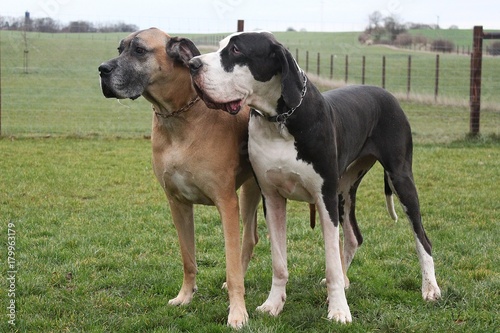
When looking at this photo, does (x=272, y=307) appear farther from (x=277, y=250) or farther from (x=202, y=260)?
(x=202, y=260)

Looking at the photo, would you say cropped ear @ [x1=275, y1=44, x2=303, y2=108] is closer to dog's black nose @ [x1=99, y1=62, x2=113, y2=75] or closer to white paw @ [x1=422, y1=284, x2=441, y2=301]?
dog's black nose @ [x1=99, y1=62, x2=113, y2=75]

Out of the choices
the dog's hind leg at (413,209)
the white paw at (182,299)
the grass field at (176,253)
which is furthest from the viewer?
the dog's hind leg at (413,209)

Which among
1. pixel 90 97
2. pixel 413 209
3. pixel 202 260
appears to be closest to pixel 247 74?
pixel 413 209

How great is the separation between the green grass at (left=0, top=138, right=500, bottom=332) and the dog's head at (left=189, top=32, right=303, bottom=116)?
1.41m

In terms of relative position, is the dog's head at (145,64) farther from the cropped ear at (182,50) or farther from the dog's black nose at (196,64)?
the dog's black nose at (196,64)

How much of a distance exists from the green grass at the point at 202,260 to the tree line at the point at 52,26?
24.2ft

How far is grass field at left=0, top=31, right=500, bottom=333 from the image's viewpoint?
14.3 feet

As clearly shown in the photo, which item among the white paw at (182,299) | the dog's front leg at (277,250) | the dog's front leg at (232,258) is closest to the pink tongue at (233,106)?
the dog's front leg at (232,258)

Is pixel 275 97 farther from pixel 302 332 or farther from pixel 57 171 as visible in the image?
pixel 57 171

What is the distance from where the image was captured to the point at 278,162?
415 centimetres

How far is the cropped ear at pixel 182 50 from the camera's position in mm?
4305

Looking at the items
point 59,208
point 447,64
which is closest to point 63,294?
point 59,208

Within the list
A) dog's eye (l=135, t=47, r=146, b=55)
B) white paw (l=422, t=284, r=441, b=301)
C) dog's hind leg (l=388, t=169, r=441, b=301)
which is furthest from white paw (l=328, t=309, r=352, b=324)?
dog's eye (l=135, t=47, r=146, b=55)

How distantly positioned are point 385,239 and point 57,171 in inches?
207
